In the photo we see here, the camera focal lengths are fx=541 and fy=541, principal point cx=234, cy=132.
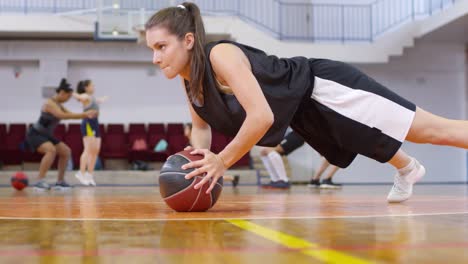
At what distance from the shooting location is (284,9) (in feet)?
41.5

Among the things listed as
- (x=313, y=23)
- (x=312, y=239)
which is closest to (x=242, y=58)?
(x=312, y=239)

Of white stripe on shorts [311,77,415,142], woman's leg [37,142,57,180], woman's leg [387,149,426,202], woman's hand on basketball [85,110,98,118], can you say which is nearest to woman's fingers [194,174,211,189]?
white stripe on shorts [311,77,415,142]

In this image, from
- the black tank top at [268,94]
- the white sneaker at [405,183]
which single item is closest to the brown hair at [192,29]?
the black tank top at [268,94]

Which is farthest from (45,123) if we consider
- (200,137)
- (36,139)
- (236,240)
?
(236,240)

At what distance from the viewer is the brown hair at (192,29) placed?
2297mm

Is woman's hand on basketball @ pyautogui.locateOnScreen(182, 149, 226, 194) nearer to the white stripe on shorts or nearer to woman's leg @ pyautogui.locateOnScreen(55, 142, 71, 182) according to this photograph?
the white stripe on shorts

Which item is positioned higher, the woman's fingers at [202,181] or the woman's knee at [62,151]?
the woman's fingers at [202,181]

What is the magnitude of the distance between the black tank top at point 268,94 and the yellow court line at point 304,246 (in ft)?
2.59

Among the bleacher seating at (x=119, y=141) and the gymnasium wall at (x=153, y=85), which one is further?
the gymnasium wall at (x=153, y=85)

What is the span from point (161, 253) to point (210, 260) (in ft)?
0.48

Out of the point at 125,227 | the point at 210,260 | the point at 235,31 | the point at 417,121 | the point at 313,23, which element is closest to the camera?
the point at 210,260

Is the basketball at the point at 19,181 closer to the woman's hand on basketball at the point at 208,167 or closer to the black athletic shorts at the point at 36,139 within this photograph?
the black athletic shorts at the point at 36,139

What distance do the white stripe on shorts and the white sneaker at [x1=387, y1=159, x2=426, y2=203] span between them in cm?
59

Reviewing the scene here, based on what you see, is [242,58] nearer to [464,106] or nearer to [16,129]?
[16,129]
